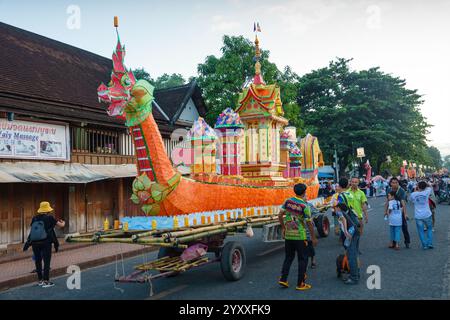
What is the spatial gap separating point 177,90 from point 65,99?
343 inches

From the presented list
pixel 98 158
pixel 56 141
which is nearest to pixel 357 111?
pixel 98 158

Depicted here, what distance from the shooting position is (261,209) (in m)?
9.38

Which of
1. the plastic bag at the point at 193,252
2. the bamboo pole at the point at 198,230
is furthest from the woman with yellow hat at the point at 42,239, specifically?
the bamboo pole at the point at 198,230

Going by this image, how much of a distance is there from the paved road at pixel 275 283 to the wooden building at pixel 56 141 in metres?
4.07

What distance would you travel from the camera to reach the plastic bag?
6.81m

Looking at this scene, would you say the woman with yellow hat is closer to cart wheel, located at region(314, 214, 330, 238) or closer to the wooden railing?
the wooden railing

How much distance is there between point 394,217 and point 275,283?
4.23 m

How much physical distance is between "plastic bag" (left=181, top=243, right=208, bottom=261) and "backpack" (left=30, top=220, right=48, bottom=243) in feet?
9.61

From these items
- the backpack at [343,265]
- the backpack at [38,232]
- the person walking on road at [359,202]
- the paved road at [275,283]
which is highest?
the person walking on road at [359,202]

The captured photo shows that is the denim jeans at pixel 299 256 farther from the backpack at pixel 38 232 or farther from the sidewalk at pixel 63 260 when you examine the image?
the backpack at pixel 38 232

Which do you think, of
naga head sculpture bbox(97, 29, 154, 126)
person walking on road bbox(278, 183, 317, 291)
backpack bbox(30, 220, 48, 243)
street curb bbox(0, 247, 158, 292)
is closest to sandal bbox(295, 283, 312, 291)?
person walking on road bbox(278, 183, 317, 291)

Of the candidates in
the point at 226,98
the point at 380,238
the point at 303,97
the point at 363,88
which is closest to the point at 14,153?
the point at 380,238

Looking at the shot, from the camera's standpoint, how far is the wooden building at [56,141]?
11.9m
